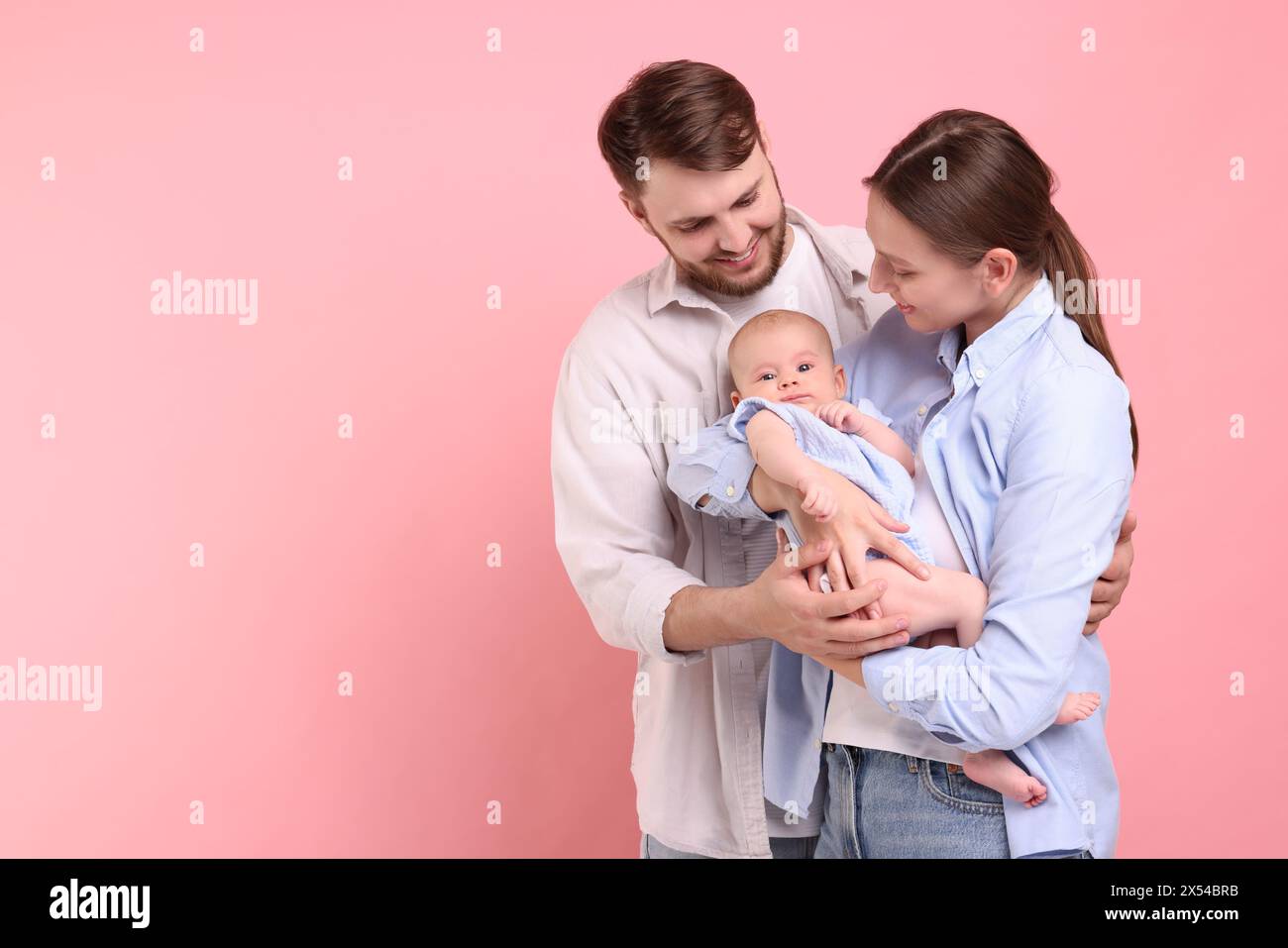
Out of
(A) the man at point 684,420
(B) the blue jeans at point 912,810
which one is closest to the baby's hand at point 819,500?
(A) the man at point 684,420

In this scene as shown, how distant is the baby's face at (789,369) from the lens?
212cm

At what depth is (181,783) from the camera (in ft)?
11.5

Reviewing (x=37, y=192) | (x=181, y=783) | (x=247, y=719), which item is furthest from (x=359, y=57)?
(x=181, y=783)

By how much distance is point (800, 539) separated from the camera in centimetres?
201

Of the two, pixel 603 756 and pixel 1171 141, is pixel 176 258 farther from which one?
pixel 1171 141

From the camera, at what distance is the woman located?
1796 mm

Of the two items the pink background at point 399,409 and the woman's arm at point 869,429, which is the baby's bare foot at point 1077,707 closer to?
the woman's arm at point 869,429

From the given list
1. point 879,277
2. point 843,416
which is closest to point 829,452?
point 843,416

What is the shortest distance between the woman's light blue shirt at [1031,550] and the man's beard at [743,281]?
0.42m

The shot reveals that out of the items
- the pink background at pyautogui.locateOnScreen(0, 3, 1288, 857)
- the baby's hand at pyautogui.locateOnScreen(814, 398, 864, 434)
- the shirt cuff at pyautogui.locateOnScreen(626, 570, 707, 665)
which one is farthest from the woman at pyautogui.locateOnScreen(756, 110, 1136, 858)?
the pink background at pyautogui.locateOnScreen(0, 3, 1288, 857)

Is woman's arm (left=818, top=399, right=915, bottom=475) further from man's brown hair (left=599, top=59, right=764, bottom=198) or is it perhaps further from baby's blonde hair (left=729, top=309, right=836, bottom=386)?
man's brown hair (left=599, top=59, right=764, bottom=198)

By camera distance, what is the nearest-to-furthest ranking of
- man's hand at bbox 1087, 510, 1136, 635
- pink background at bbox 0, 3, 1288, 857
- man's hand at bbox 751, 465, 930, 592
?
man's hand at bbox 751, 465, 930, 592 → man's hand at bbox 1087, 510, 1136, 635 → pink background at bbox 0, 3, 1288, 857

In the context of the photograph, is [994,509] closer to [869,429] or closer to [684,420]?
[869,429]

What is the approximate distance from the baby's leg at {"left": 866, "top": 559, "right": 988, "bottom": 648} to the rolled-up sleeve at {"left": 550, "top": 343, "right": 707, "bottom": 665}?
42 centimetres
